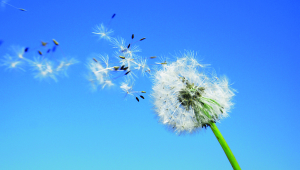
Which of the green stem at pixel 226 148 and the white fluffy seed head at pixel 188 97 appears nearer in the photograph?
the green stem at pixel 226 148

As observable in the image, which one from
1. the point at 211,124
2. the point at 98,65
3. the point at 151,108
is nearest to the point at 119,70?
the point at 98,65

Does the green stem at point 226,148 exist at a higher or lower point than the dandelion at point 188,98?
lower

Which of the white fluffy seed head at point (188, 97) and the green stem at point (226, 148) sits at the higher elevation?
the white fluffy seed head at point (188, 97)

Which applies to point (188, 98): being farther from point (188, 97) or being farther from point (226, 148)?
Result: point (226, 148)

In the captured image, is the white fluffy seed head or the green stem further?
the white fluffy seed head

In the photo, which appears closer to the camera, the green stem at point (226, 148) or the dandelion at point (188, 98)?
the green stem at point (226, 148)

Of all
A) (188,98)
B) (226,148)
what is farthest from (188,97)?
(226,148)

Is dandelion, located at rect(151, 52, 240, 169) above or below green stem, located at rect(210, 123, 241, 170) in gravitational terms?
above
